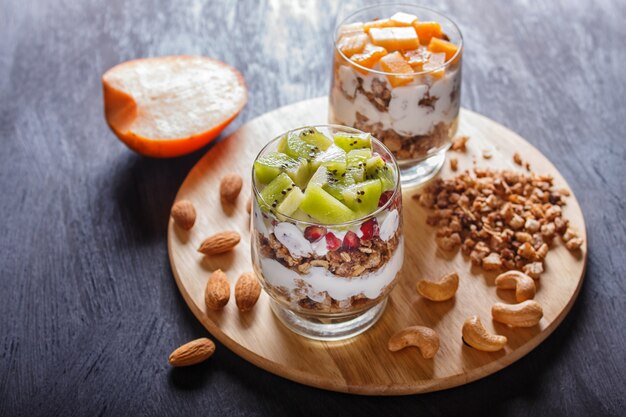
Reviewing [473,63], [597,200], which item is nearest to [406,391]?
[597,200]

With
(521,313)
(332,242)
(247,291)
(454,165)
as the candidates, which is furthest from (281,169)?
(454,165)

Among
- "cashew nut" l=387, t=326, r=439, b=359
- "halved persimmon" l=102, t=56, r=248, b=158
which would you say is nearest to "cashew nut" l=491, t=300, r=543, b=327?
"cashew nut" l=387, t=326, r=439, b=359

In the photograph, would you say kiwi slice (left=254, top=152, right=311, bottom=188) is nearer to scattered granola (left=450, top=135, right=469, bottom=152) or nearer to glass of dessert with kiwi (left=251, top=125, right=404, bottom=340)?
glass of dessert with kiwi (left=251, top=125, right=404, bottom=340)

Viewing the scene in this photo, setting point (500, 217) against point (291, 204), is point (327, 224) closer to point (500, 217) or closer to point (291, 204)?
point (291, 204)

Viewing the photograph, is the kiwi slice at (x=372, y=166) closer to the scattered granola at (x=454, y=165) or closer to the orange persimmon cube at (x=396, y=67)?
the orange persimmon cube at (x=396, y=67)

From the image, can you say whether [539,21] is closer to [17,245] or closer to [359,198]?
[359,198]
